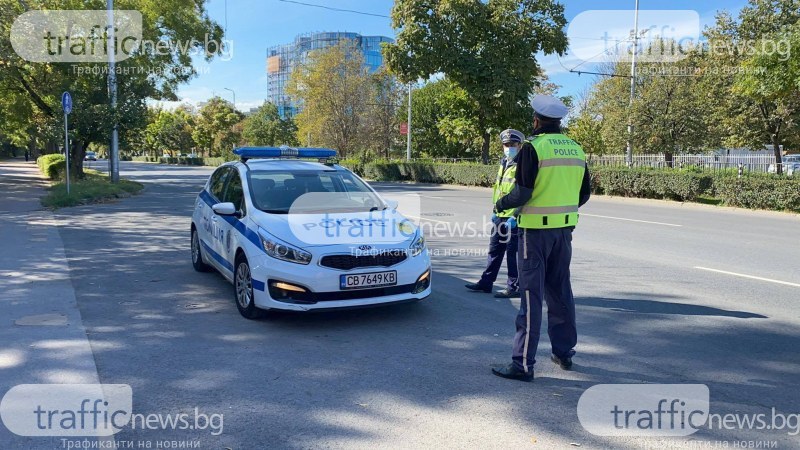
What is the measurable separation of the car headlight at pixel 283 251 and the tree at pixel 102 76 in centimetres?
2035

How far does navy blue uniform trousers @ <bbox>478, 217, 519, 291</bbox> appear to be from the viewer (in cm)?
675

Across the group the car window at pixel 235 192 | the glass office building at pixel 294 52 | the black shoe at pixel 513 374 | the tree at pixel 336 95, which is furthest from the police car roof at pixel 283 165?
the glass office building at pixel 294 52

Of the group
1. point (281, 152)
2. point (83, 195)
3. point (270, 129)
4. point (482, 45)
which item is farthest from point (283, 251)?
A: point (270, 129)

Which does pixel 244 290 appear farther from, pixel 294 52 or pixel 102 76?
pixel 294 52

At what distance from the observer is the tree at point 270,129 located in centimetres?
7394

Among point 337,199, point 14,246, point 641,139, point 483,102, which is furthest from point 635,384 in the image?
point 641,139

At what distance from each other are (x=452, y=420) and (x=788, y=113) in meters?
31.7

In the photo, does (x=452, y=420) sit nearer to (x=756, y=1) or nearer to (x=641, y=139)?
(x=756, y=1)

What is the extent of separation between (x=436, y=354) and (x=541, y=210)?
1512 millimetres

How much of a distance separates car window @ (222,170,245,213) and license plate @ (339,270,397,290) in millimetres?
1635

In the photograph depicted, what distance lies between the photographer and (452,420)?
12.1 ft

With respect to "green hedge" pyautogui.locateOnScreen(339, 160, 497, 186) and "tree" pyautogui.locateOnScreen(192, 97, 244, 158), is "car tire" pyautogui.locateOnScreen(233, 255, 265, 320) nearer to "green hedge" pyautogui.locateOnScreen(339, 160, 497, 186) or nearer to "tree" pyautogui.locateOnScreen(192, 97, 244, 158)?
"green hedge" pyautogui.locateOnScreen(339, 160, 497, 186)

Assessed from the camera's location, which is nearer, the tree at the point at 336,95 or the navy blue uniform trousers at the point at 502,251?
the navy blue uniform trousers at the point at 502,251

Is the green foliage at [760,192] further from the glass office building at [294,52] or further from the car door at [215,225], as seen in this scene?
the glass office building at [294,52]
